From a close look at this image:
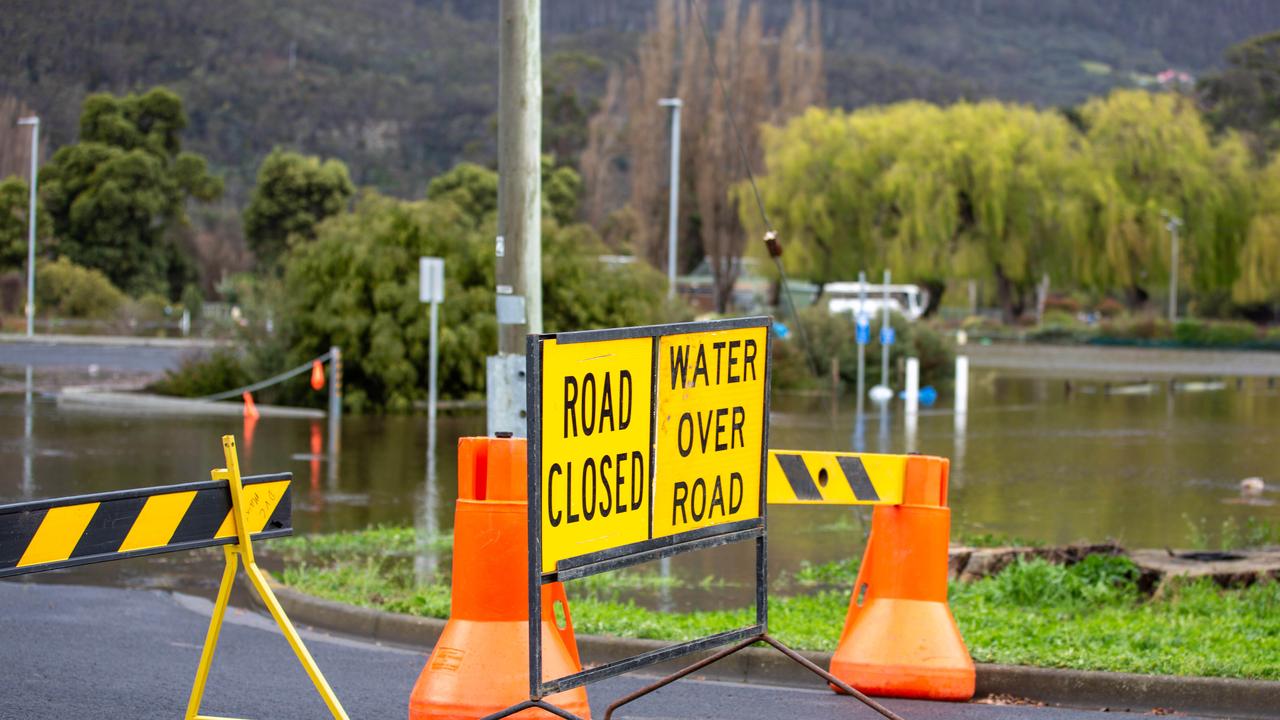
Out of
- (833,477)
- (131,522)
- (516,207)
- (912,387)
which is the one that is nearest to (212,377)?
(912,387)

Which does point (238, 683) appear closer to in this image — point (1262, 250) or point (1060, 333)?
point (1262, 250)

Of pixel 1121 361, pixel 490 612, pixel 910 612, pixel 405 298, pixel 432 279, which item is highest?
pixel 432 279

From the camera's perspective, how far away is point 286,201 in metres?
69.7

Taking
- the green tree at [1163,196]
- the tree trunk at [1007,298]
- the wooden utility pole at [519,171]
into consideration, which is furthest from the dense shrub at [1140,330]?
the wooden utility pole at [519,171]

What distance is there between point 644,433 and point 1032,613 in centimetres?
413

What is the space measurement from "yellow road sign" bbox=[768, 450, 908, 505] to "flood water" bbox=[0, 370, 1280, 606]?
10.5ft

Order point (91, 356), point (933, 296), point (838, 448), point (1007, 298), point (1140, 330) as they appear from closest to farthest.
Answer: point (838, 448)
point (91, 356)
point (1140, 330)
point (1007, 298)
point (933, 296)

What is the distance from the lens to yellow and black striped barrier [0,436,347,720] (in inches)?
185

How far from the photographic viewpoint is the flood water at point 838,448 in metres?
13.5

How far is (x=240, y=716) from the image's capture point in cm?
643

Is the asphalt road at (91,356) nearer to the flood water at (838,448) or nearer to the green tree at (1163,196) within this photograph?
the flood water at (838,448)

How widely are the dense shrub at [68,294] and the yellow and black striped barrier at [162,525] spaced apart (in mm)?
51111

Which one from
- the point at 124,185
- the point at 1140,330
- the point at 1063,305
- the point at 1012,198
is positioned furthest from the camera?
the point at 1063,305

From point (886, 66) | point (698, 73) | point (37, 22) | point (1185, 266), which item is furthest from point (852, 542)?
point (886, 66)
